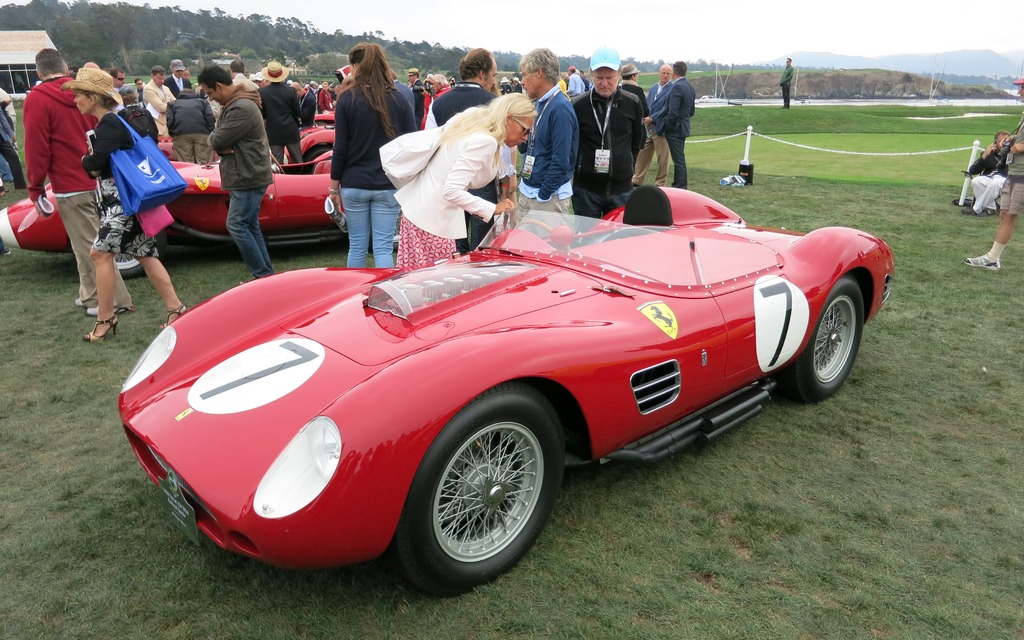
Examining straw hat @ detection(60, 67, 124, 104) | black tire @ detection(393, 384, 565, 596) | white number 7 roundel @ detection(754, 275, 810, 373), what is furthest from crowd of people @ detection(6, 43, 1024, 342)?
black tire @ detection(393, 384, 565, 596)

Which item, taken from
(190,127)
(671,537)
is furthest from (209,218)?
(671,537)

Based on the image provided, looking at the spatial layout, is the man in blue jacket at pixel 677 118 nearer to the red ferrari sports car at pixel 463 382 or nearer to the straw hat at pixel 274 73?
the straw hat at pixel 274 73

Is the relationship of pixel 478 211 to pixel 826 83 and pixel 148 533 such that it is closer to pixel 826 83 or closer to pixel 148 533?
pixel 148 533

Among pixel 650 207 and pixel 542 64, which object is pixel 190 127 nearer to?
pixel 542 64

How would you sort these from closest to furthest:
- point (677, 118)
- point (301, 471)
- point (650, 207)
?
point (301, 471), point (650, 207), point (677, 118)

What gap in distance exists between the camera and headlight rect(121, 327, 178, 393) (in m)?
2.76

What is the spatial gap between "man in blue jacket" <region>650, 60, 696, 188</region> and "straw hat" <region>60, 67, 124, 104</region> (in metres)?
7.22

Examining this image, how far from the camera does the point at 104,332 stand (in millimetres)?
4910

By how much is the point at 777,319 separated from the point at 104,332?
457cm

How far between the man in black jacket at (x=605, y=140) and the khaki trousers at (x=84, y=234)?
3777 millimetres

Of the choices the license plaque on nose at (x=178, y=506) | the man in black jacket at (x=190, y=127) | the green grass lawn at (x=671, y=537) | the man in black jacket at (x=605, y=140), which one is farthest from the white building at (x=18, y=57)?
the license plaque on nose at (x=178, y=506)

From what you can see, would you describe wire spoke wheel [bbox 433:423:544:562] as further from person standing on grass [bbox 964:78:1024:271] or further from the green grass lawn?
person standing on grass [bbox 964:78:1024:271]

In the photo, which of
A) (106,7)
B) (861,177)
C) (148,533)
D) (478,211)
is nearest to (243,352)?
(148,533)

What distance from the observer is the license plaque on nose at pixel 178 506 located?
2.17 meters
